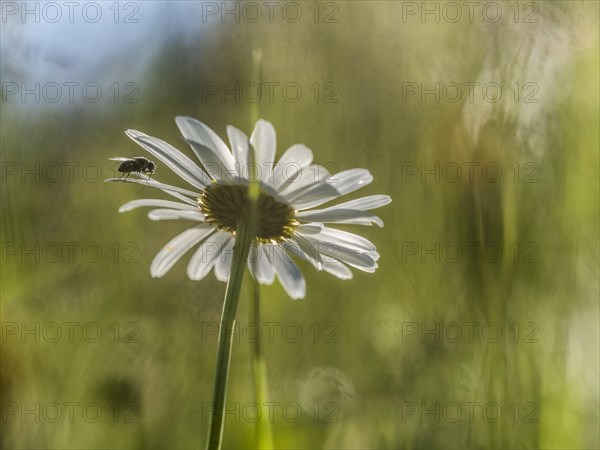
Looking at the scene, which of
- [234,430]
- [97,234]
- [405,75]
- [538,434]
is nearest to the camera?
[538,434]

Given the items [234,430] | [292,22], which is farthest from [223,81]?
[234,430]

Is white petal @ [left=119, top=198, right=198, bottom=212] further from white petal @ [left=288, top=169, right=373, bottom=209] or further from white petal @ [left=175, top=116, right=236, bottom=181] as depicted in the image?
white petal @ [left=288, top=169, right=373, bottom=209]

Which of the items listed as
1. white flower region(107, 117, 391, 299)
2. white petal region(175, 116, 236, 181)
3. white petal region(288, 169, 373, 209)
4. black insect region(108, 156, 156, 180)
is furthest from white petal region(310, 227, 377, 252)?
black insect region(108, 156, 156, 180)

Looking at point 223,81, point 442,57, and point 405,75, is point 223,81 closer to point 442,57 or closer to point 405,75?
point 405,75

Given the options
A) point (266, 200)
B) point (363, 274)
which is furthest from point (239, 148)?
point (363, 274)

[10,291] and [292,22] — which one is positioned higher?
[292,22]

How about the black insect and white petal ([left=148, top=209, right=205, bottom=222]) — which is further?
the black insect

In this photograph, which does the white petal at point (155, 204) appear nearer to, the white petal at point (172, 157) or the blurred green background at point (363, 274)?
the white petal at point (172, 157)
